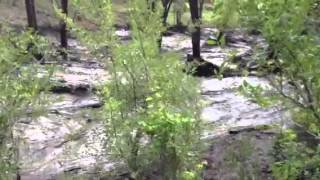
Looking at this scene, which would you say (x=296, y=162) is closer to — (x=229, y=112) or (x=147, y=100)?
(x=147, y=100)

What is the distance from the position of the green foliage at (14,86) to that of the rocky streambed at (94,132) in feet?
1.86

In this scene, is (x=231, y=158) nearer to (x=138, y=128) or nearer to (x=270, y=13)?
(x=138, y=128)

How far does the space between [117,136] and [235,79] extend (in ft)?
31.8

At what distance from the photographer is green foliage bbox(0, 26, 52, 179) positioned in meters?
6.17

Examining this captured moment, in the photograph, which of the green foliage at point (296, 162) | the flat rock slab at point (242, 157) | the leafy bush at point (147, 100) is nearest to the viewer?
the green foliage at point (296, 162)

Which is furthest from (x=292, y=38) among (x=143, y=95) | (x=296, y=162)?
(x=143, y=95)

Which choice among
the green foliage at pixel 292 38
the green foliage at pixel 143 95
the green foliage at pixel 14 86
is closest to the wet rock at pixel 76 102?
the green foliage at pixel 143 95

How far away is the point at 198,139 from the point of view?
5.94 metres

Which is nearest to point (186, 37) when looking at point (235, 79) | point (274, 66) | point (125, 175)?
point (235, 79)

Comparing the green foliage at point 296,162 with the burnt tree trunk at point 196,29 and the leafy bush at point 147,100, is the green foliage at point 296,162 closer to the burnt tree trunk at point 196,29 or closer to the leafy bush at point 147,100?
the leafy bush at point 147,100

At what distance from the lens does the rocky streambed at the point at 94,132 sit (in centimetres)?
845

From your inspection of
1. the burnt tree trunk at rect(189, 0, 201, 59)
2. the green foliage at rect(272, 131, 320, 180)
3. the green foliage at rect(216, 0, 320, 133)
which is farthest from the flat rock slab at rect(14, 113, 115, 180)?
the burnt tree trunk at rect(189, 0, 201, 59)

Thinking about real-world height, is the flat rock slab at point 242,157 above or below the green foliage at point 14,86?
below

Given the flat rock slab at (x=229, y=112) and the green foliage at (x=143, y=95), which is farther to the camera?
the flat rock slab at (x=229, y=112)
